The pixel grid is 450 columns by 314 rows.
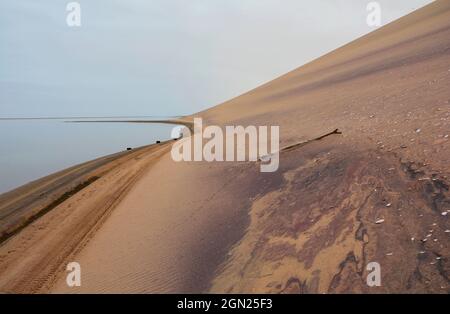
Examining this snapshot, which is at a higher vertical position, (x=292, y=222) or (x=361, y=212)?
(x=361, y=212)

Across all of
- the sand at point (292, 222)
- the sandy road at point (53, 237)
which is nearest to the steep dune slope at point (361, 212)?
the sand at point (292, 222)

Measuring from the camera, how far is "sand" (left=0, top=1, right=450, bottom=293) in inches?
199

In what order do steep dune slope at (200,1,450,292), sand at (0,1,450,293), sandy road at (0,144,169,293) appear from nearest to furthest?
steep dune slope at (200,1,450,292) → sand at (0,1,450,293) → sandy road at (0,144,169,293)

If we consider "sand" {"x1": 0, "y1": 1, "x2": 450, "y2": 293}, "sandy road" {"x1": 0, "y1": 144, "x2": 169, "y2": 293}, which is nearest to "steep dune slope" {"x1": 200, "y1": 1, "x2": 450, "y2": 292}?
"sand" {"x1": 0, "y1": 1, "x2": 450, "y2": 293}

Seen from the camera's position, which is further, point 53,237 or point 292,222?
point 53,237

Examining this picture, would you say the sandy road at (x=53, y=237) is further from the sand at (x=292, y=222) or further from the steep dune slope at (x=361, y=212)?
the steep dune slope at (x=361, y=212)

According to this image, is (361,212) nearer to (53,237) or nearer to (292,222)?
(292,222)

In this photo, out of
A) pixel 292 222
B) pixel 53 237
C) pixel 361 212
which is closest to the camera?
pixel 361 212

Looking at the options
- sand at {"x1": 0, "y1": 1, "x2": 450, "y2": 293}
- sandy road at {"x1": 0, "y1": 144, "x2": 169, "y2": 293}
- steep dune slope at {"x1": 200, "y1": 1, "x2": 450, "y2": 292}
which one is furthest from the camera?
sandy road at {"x1": 0, "y1": 144, "x2": 169, "y2": 293}

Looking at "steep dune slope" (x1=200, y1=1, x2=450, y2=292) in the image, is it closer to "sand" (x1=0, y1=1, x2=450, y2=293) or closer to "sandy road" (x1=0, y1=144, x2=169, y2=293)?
"sand" (x1=0, y1=1, x2=450, y2=293)

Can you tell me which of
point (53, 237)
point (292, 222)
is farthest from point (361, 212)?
point (53, 237)

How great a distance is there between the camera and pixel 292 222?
6539 millimetres

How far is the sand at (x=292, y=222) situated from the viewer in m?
5.05
